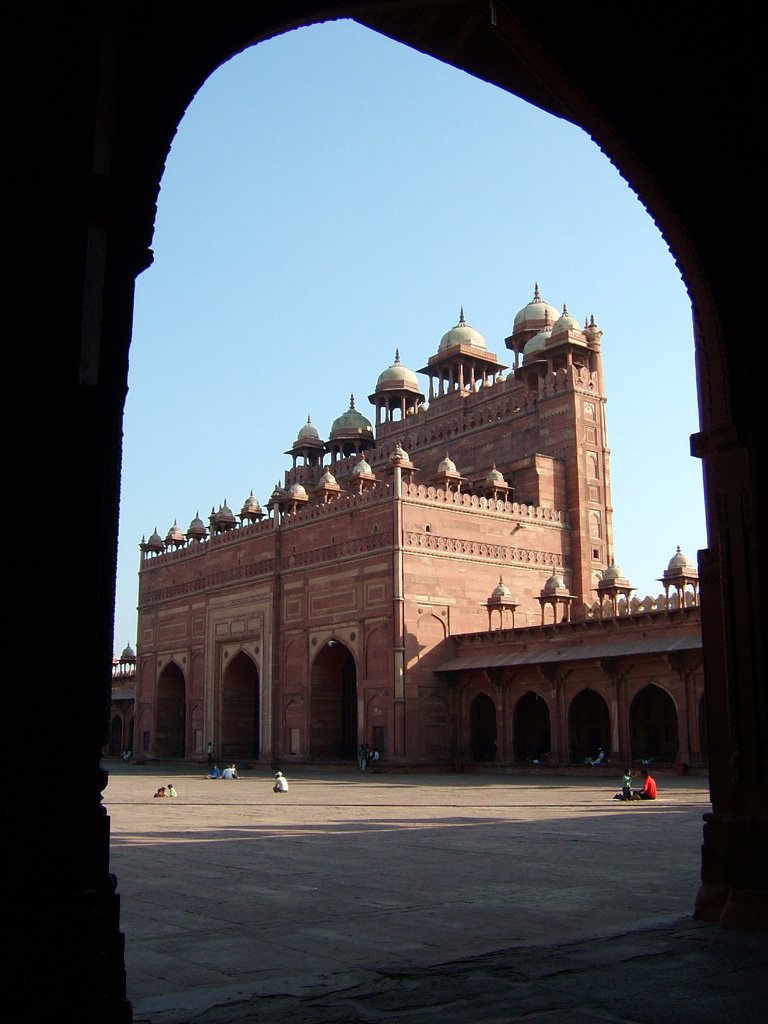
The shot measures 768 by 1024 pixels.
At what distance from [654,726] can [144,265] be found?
987 inches

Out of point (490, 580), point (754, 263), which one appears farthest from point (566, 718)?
point (754, 263)

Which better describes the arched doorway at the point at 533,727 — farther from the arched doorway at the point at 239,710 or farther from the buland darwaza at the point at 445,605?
the arched doorway at the point at 239,710

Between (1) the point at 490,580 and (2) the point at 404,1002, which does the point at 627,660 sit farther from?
(2) the point at 404,1002

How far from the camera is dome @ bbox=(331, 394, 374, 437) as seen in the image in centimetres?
4259

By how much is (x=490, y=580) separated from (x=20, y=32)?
28081mm

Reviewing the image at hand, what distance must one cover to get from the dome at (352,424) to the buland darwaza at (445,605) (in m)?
0.99

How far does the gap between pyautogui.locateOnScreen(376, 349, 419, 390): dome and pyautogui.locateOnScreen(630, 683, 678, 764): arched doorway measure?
60.8ft

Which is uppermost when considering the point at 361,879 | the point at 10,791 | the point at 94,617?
the point at 94,617

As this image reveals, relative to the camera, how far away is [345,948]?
497 cm

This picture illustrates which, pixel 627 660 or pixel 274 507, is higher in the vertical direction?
pixel 274 507

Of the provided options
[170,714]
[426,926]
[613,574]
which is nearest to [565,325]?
[613,574]

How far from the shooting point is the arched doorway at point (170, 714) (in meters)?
40.0

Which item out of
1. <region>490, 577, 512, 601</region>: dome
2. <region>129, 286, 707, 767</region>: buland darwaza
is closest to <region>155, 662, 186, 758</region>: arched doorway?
<region>129, 286, 707, 767</region>: buland darwaza

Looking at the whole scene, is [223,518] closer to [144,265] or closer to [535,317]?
[535,317]
